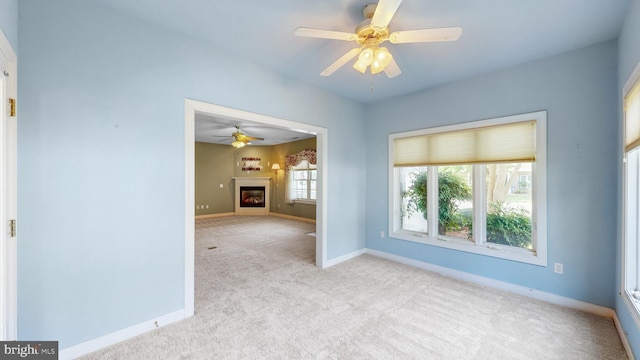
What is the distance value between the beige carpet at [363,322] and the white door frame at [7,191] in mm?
670

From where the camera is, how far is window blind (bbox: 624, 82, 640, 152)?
168 centimetres

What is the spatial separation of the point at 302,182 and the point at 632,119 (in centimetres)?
741

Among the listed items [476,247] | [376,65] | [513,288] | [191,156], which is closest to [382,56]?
[376,65]

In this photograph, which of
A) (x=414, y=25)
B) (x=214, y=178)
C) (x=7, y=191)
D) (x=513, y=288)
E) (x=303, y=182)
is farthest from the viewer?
(x=214, y=178)

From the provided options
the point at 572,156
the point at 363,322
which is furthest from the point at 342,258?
the point at 572,156

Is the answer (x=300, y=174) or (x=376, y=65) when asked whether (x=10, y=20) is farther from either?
(x=300, y=174)

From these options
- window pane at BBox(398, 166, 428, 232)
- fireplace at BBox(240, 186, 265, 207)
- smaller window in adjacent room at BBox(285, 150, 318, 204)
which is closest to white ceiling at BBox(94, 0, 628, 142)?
window pane at BBox(398, 166, 428, 232)

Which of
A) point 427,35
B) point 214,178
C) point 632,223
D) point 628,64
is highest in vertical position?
point 427,35

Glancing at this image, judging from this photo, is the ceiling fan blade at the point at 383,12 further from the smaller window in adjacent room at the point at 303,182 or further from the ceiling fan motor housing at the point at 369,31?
the smaller window in adjacent room at the point at 303,182

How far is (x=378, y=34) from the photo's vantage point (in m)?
1.89

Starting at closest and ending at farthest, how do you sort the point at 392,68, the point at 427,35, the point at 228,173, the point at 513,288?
1. the point at 427,35
2. the point at 392,68
3. the point at 513,288
4. the point at 228,173

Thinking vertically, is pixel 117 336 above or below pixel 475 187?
below

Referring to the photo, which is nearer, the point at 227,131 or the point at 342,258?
the point at 342,258

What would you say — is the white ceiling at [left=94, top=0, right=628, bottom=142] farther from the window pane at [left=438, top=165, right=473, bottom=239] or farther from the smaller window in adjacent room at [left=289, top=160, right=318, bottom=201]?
the smaller window in adjacent room at [left=289, top=160, right=318, bottom=201]
